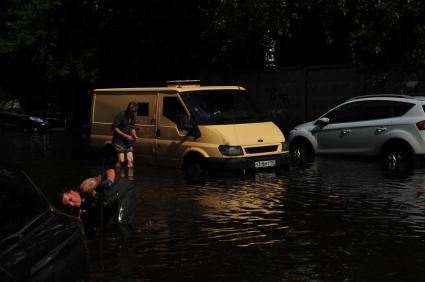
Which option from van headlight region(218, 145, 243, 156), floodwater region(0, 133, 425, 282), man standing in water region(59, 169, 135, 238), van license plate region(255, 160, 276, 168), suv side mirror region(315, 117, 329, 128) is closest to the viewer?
floodwater region(0, 133, 425, 282)

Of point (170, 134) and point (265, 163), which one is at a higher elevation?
point (170, 134)

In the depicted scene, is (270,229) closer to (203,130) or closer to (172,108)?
(203,130)

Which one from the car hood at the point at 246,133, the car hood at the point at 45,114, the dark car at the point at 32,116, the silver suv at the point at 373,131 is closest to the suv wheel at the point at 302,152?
the silver suv at the point at 373,131

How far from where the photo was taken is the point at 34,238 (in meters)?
4.63

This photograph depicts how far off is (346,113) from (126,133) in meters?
5.25

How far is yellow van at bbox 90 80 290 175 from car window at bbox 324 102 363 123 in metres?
2.49

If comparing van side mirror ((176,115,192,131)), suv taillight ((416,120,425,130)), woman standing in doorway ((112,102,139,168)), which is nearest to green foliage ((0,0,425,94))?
suv taillight ((416,120,425,130))

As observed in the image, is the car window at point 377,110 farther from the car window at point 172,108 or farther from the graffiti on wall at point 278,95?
the graffiti on wall at point 278,95

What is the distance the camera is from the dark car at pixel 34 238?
14.0 ft

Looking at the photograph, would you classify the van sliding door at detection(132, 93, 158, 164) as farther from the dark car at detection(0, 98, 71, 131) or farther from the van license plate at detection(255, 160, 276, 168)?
the dark car at detection(0, 98, 71, 131)

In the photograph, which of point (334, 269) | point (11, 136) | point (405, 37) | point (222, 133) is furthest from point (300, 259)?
point (11, 136)

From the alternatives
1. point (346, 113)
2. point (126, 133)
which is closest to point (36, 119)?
point (346, 113)

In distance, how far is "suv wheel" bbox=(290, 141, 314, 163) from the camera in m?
19.6

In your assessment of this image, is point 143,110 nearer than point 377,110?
Yes
